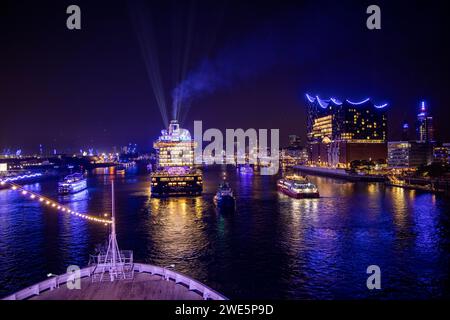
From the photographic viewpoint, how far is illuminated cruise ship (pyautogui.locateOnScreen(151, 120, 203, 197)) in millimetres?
63906

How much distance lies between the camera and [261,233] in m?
33.6

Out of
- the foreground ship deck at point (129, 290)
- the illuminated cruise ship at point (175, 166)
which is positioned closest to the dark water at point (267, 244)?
the foreground ship deck at point (129, 290)

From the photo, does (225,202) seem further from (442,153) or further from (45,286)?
(442,153)

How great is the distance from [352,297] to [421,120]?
674ft

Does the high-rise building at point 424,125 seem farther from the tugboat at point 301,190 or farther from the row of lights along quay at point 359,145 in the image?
the tugboat at point 301,190

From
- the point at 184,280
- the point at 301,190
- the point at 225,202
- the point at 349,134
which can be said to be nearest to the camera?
the point at 184,280

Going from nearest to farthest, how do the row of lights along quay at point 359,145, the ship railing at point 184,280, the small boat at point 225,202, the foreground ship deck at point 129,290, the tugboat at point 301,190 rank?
the foreground ship deck at point 129,290 < the ship railing at point 184,280 < the small boat at point 225,202 < the tugboat at point 301,190 < the row of lights along quay at point 359,145

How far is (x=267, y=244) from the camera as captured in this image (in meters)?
29.6

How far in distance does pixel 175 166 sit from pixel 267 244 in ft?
170

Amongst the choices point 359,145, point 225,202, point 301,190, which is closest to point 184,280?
point 225,202

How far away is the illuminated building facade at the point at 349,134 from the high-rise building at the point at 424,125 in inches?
2161

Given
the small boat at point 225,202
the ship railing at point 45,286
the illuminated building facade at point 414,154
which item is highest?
the illuminated building facade at point 414,154

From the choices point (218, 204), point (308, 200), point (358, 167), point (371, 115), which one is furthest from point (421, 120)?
point (218, 204)

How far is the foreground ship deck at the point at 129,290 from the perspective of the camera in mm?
11734
